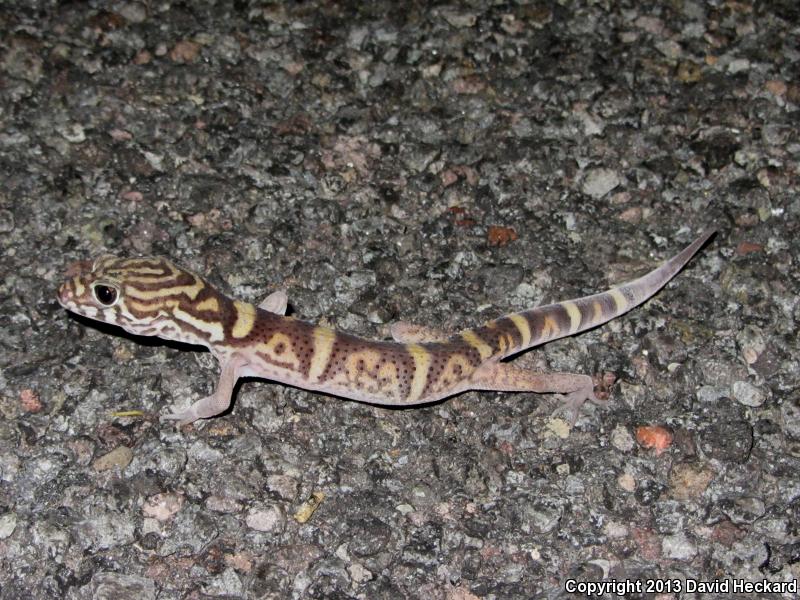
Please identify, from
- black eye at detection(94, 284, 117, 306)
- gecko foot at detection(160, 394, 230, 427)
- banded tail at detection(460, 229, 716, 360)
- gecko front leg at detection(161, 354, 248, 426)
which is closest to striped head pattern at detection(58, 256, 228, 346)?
black eye at detection(94, 284, 117, 306)

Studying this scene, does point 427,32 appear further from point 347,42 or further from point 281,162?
point 281,162

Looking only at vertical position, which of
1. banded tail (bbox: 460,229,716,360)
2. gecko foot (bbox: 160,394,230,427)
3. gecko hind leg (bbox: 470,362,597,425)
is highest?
banded tail (bbox: 460,229,716,360)

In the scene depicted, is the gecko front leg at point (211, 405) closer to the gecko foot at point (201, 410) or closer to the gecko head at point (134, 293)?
the gecko foot at point (201, 410)

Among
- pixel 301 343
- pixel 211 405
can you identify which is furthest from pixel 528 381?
pixel 211 405

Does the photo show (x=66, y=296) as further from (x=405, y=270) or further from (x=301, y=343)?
(x=405, y=270)

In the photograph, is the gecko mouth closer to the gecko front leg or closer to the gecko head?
the gecko head

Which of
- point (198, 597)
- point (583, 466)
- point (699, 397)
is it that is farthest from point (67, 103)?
point (699, 397)
